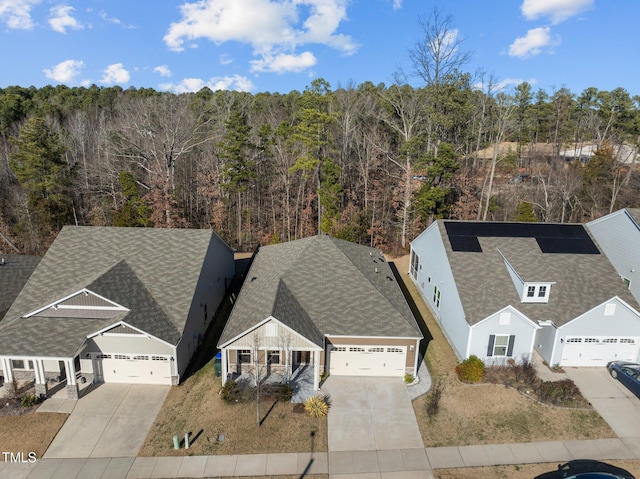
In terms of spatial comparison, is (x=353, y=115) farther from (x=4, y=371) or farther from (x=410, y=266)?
(x=4, y=371)

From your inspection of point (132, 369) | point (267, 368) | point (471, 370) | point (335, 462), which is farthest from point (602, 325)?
point (132, 369)

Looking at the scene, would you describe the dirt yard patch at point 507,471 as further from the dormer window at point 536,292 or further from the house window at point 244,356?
the house window at point 244,356

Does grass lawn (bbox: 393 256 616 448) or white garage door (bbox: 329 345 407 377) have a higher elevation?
white garage door (bbox: 329 345 407 377)

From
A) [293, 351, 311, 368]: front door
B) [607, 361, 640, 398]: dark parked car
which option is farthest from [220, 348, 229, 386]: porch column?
[607, 361, 640, 398]: dark parked car

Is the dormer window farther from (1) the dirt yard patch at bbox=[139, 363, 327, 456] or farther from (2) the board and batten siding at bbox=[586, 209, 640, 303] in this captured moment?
(1) the dirt yard patch at bbox=[139, 363, 327, 456]

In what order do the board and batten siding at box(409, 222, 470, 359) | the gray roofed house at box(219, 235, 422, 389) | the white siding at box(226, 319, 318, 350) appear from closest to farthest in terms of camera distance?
the white siding at box(226, 319, 318, 350) → the gray roofed house at box(219, 235, 422, 389) → the board and batten siding at box(409, 222, 470, 359)

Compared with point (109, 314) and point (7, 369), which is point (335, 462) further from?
point (7, 369)

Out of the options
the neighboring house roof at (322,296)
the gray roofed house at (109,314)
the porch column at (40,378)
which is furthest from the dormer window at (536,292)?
the porch column at (40,378)

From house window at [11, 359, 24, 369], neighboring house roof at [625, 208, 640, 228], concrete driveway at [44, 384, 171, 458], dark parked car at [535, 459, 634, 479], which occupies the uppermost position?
neighboring house roof at [625, 208, 640, 228]
